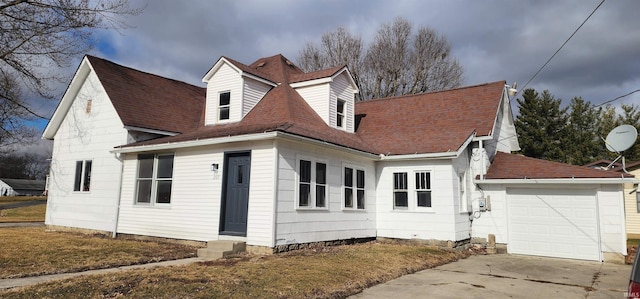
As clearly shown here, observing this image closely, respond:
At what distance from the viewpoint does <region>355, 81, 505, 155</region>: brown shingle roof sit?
13.6m

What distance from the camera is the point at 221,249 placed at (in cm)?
985

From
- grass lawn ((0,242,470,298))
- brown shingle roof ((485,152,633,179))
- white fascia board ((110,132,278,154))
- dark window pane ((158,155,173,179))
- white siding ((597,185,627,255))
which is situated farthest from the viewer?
dark window pane ((158,155,173,179))

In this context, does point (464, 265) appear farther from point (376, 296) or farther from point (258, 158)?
point (258, 158)

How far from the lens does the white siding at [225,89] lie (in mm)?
13570

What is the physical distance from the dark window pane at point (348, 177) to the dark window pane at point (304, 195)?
192cm

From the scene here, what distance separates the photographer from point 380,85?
31172 millimetres

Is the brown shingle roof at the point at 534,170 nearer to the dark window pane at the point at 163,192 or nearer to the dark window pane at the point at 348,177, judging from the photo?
the dark window pane at the point at 348,177

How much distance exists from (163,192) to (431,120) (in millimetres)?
9995

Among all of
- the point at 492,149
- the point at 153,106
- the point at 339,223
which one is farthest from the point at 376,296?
the point at 153,106

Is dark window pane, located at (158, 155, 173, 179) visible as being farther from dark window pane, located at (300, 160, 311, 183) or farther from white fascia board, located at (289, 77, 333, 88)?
white fascia board, located at (289, 77, 333, 88)

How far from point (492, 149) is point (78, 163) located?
1619 cm

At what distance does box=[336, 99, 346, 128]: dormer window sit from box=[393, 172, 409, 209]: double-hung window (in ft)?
9.99

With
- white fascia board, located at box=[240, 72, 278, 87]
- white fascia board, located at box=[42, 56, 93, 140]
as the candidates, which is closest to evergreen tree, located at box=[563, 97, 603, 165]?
white fascia board, located at box=[240, 72, 278, 87]

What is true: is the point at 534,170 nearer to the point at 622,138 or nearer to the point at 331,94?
the point at 622,138
